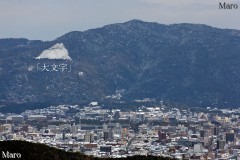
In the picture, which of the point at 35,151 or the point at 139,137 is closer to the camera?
the point at 35,151

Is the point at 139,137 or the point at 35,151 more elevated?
the point at 35,151

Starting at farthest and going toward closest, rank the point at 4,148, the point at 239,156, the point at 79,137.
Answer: the point at 79,137 → the point at 239,156 → the point at 4,148

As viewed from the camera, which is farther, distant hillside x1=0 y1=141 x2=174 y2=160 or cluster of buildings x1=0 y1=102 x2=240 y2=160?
cluster of buildings x1=0 y1=102 x2=240 y2=160

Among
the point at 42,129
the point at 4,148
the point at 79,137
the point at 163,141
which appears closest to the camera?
the point at 4,148

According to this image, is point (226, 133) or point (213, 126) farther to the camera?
point (213, 126)

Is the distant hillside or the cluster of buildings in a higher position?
the distant hillside

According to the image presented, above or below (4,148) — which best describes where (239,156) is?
below

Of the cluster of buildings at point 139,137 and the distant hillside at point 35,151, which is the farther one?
the cluster of buildings at point 139,137

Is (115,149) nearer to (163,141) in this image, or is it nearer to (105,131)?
(163,141)

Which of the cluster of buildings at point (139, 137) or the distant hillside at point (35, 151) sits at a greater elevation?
the distant hillside at point (35, 151)

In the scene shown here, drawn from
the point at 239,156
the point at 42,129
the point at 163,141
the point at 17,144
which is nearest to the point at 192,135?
the point at 163,141
